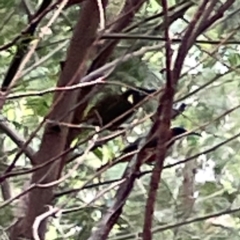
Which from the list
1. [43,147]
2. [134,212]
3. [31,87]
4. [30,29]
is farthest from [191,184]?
[30,29]

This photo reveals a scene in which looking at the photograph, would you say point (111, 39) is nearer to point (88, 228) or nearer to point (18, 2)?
point (18, 2)

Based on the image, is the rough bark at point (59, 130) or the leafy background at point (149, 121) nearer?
the rough bark at point (59, 130)

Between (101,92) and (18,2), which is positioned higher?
(18,2)

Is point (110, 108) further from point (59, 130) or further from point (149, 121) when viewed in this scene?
point (149, 121)

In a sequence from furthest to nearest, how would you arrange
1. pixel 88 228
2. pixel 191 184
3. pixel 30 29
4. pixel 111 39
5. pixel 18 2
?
pixel 191 184 < pixel 88 228 < pixel 18 2 < pixel 111 39 < pixel 30 29

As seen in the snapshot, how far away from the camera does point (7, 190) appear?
1.69m

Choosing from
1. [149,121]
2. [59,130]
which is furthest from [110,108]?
[149,121]

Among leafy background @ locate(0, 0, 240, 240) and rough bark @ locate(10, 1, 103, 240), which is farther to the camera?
leafy background @ locate(0, 0, 240, 240)

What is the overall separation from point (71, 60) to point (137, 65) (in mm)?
164

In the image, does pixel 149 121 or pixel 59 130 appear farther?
pixel 149 121

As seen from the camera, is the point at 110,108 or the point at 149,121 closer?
the point at 110,108

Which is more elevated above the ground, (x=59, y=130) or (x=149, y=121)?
(x=149, y=121)

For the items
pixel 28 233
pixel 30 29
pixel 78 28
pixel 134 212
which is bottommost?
pixel 28 233

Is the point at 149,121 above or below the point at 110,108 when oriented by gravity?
above
